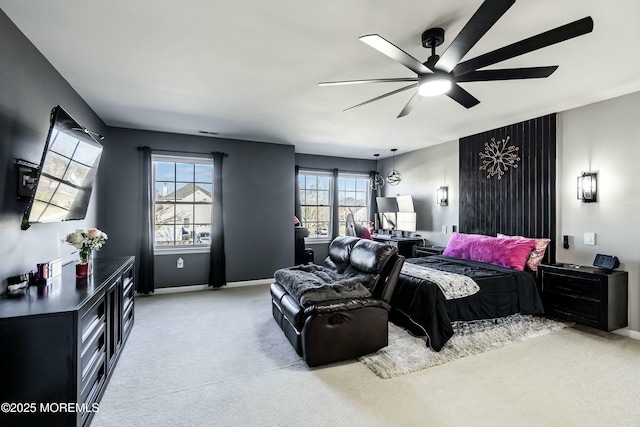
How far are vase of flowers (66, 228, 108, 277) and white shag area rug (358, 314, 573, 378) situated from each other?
2476mm

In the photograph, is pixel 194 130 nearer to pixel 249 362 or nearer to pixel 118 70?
pixel 118 70

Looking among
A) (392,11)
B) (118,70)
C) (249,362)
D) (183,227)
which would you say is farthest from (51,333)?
(183,227)

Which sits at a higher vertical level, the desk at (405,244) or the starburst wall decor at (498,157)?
the starburst wall decor at (498,157)

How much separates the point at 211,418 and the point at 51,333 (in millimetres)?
1077

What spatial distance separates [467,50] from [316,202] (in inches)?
210

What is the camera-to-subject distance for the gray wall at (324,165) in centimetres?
680

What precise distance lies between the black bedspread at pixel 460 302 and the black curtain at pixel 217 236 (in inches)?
121

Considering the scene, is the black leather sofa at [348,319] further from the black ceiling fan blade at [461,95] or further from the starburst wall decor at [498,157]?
the starburst wall decor at [498,157]

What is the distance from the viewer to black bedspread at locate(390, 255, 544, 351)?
2.98 meters

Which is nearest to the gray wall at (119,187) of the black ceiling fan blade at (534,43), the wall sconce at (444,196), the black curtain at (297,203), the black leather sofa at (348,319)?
the black curtain at (297,203)

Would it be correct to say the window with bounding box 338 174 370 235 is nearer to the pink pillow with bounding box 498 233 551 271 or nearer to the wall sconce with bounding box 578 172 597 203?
the pink pillow with bounding box 498 233 551 271

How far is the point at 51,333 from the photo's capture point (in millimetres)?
1660

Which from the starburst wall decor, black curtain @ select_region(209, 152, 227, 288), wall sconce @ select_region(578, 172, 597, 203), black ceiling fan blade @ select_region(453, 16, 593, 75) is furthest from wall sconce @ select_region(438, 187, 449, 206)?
black curtain @ select_region(209, 152, 227, 288)

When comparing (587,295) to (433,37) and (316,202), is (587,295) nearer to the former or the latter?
(433,37)
